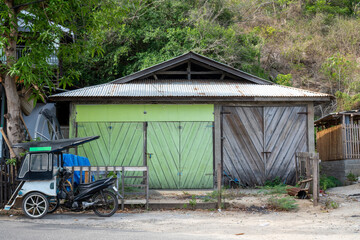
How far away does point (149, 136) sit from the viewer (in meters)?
14.1

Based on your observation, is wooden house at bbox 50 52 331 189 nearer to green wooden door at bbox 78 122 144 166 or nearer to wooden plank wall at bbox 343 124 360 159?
green wooden door at bbox 78 122 144 166

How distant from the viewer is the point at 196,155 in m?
14.1

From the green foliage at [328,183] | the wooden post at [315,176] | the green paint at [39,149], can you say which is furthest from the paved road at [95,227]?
the green foliage at [328,183]

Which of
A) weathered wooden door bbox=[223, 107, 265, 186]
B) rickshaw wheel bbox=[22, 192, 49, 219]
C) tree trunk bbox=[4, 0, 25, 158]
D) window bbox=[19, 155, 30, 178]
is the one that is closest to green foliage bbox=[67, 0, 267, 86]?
weathered wooden door bbox=[223, 107, 265, 186]

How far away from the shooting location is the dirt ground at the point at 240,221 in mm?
7484

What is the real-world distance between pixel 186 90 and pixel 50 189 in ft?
22.0

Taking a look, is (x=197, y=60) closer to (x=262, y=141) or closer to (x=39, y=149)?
(x=262, y=141)

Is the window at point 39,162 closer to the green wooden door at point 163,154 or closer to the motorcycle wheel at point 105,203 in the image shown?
the motorcycle wheel at point 105,203

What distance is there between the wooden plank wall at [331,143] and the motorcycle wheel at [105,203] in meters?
10.8

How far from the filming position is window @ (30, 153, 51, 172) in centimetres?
945

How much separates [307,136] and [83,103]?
26.3 feet

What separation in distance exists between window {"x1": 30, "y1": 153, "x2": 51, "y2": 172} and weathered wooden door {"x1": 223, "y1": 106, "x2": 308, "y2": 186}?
667 centimetres

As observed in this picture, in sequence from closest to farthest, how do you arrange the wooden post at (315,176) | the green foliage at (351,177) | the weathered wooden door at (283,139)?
Result: the wooden post at (315,176) < the weathered wooden door at (283,139) < the green foliage at (351,177)

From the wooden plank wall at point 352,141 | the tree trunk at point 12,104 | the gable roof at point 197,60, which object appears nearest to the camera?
the tree trunk at point 12,104
